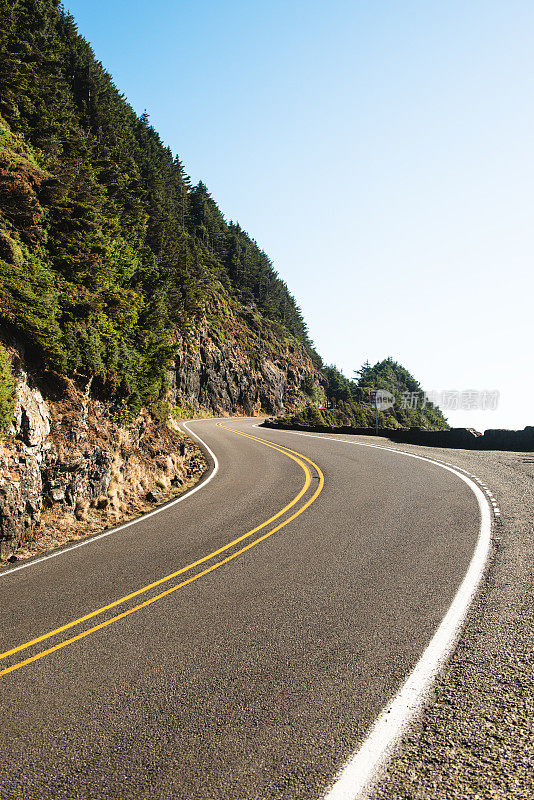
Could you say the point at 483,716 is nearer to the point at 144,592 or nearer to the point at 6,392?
the point at 144,592

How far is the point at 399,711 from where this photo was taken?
3.52 m

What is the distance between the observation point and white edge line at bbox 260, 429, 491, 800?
286cm

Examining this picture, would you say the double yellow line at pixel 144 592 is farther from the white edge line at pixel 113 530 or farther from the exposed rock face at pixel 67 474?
the exposed rock face at pixel 67 474

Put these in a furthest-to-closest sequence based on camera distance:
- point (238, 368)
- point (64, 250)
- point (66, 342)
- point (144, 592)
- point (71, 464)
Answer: point (238, 368) → point (64, 250) → point (66, 342) → point (71, 464) → point (144, 592)

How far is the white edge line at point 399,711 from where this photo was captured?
286cm

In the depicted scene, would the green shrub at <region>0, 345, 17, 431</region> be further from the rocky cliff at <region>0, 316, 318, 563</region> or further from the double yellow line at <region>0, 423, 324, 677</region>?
the double yellow line at <region>0, 423, 324, 677</region>

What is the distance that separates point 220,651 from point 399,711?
6.59ft

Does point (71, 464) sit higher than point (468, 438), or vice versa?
point (468, 438)

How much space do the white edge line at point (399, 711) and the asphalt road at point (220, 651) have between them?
0.10m

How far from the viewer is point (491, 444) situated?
20.4 metres

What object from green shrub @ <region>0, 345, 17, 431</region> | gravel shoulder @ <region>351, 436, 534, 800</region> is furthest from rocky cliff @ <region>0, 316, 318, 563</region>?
gravel shoulder @ <region>351, 436, 534, 800</region>

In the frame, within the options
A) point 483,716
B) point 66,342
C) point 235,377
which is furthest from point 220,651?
point 235,377

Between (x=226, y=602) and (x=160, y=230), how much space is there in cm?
4060

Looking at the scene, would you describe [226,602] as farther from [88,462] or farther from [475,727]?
[88,462]
